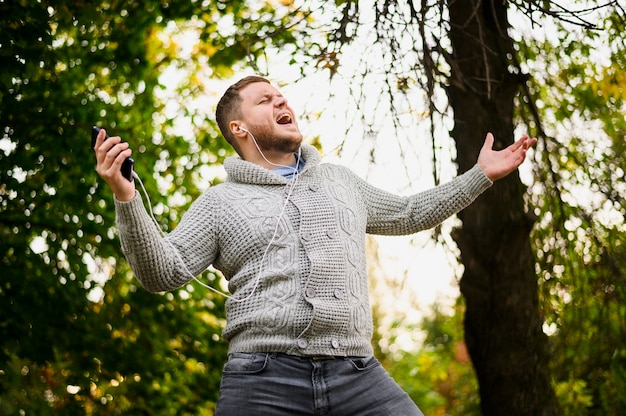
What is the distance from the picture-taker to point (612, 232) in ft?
14.5

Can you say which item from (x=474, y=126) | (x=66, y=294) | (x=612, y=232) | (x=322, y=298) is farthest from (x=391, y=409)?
(x=66, y=294)

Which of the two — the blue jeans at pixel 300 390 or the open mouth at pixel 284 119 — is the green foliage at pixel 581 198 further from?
the blue jeans at pixel 300 390

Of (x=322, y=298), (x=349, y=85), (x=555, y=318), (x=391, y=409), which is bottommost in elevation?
(x=391, y=409)

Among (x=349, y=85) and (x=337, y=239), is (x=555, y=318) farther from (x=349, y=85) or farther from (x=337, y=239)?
(x=337, y=239)

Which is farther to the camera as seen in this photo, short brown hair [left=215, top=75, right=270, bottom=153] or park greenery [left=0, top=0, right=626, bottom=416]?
park greenery [left=0, top=0, right=626, bottom=416]

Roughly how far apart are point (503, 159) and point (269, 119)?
78 cm

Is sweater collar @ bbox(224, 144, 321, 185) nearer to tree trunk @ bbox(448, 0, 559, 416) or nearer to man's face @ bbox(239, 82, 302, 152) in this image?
man's face @ bbox(239, 82, 302, 152)

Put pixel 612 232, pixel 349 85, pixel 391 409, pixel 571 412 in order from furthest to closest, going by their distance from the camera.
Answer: pixel 571 412 → pixel 612 232 → pixel 349 85 → pixel 391 409

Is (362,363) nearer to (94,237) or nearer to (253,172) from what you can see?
(253,172)

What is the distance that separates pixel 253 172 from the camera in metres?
2.59

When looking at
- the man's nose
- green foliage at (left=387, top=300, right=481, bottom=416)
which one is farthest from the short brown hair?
green foliage at (left=387, top=300, right=481, bottom=416)

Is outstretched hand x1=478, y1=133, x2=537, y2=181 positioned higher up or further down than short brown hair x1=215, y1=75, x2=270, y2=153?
further down

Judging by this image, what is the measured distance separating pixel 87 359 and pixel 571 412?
315cm

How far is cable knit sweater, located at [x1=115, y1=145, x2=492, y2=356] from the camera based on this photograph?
7.56 feet
